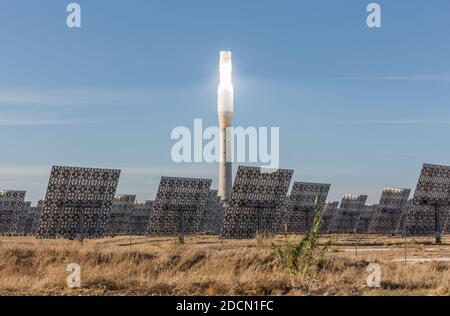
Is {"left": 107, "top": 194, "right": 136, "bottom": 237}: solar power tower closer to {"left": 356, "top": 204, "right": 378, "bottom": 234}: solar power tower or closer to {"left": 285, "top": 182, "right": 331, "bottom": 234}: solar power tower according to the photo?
{"left": 285, "top": 182, "right": 331, "bottom": 234}: solar power tower

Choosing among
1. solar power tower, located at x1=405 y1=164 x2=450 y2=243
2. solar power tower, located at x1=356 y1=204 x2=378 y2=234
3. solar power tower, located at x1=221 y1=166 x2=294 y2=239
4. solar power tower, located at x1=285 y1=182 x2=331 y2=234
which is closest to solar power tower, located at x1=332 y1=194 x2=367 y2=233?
solar power tower, located at x1=356 y1=204 x2=378 y2=234

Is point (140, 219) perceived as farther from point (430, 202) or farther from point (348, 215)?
point (430, 202)

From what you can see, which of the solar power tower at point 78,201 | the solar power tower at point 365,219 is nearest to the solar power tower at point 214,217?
the solar power tower at point 365,219

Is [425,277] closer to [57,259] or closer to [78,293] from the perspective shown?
[78,293]

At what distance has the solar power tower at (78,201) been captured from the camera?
41.0 metres

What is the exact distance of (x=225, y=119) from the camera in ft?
381

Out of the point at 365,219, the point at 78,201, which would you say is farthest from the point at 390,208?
the point at 78,201

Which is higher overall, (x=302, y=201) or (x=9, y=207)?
(x=302, y=201)

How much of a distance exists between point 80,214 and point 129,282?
948 inches

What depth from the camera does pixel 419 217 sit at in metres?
48.0

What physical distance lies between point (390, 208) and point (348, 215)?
35.6ft
